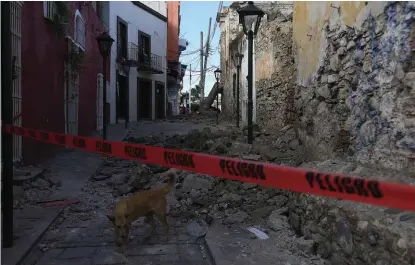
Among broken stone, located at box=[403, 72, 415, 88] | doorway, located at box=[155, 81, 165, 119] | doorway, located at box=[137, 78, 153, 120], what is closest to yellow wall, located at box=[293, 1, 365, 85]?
broken stone, located at box=[403, 72, 415, 88]

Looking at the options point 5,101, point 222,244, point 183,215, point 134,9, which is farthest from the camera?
point 134,9

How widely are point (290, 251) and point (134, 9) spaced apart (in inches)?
895

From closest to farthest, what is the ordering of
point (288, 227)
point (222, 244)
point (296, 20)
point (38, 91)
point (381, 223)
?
point (381, 223)
point (222, 244)
point (288, 227)
point (296, 20)
point (38, 91)

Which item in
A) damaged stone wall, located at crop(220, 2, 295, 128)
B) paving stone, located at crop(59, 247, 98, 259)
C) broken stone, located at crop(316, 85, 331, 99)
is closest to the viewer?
paving stone, located at crop(59, 247, 98, 259)

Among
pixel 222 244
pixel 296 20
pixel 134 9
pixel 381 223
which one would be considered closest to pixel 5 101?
pixel 222 244

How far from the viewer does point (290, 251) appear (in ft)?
14.0

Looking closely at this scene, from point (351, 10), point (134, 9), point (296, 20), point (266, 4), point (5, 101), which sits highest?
point (134, 9)

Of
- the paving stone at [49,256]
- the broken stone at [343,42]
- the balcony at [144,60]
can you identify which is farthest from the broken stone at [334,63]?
the balcony at [144,60]

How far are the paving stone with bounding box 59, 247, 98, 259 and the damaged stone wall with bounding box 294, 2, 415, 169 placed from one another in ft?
9.86

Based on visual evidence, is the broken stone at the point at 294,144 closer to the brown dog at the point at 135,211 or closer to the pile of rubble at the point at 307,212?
the pile of rubble at the point at 307,212

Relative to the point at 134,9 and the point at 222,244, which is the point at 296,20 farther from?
the point at 134,9

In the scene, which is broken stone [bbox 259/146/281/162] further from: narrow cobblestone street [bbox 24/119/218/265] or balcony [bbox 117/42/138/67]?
balcony [bbox 117/42/138/67]

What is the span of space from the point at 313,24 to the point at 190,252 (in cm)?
385

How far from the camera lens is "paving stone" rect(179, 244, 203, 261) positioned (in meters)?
4.38
